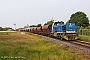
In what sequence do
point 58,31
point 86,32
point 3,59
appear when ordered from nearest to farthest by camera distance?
1. point 3,59
2. point 58,31
3. point 86,32

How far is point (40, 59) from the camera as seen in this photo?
38.3 feet

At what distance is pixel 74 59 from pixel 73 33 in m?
20.0

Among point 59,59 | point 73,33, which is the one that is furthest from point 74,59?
point 73,33

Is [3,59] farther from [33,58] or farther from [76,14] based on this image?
[76,14]

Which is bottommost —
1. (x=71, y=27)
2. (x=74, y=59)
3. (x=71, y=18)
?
(x=74, y=59)

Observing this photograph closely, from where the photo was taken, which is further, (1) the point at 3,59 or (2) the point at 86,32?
(2) the point at 86,32

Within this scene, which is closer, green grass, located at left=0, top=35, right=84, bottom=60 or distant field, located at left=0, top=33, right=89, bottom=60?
distant field, located at left=0, top=33, right=89, bottom=60

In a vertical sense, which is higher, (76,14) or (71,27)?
(76,14)

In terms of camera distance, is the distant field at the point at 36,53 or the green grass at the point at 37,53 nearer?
the distant field at the point at 36,53

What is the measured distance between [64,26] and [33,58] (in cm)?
2162

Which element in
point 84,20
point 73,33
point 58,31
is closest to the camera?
point 73,33

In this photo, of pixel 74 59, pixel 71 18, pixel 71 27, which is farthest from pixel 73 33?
pixel 71 18

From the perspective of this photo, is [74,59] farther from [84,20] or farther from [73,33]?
[84,20]

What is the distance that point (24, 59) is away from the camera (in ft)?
38.3
